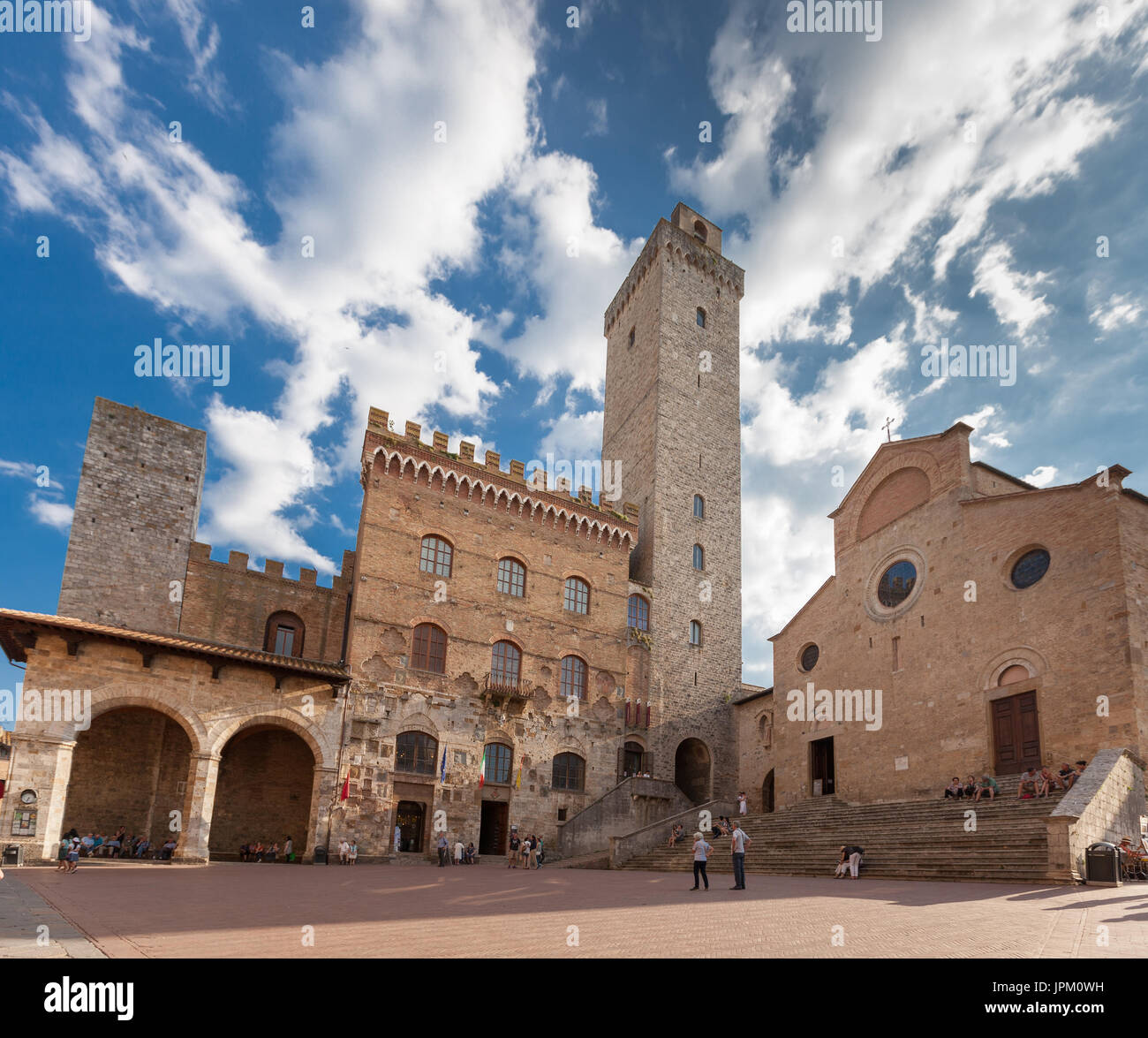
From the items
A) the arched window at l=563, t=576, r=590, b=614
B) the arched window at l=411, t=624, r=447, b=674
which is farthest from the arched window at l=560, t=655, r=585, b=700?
the arched window at l=411, t=624, r=447, b=674

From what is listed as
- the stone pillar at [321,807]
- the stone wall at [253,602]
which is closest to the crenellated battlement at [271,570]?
the stone wall at [253,602]

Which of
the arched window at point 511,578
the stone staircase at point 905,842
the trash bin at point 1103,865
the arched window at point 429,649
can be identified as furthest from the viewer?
the arched window at point 511,578

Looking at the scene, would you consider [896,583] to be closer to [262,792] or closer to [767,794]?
[767,794]

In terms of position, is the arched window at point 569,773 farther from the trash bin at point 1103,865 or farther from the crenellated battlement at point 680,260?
the crenellated battlement at point 680,260

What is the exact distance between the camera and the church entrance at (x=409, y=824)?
24.3m

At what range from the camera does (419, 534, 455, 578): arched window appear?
88.2 ft

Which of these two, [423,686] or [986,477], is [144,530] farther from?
[986,477]

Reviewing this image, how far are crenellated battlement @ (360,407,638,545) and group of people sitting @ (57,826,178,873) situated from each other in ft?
40.8

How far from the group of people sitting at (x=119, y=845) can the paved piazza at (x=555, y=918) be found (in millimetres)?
5850

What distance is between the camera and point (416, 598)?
2622 centimetres

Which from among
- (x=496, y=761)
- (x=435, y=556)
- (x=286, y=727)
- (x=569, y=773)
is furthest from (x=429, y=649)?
(x=569, y=773)

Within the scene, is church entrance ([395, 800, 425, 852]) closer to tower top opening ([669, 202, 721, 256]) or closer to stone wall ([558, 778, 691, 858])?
stone wall ([558, 778, 691, 858])
